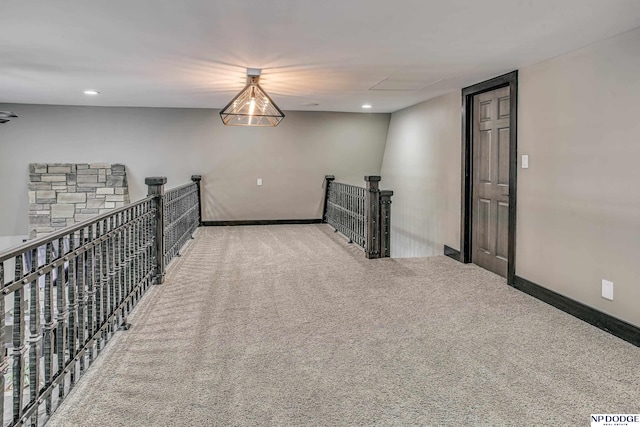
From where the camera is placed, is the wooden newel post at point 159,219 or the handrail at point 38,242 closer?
the handrail at point 38,242

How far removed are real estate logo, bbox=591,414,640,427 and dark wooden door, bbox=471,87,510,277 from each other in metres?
2.54

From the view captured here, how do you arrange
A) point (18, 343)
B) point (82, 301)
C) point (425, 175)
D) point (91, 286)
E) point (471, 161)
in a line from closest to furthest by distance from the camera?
point (18, 343)
point (82, 301)
point (91, 286)
point (471, 161)
point (425, 175)

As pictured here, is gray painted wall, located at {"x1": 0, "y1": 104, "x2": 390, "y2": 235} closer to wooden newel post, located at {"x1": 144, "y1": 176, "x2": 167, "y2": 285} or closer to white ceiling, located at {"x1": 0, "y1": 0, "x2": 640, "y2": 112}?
white ceiling, located at {"x1": 0, "y1": 0, "x2": 640, "y2": 112}

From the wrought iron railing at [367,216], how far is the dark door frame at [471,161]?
87 centimetres

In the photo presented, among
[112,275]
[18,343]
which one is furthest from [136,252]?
[18,343]

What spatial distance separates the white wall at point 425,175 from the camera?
18.7ft

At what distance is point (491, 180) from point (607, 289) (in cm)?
188

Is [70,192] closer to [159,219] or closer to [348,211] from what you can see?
[159,219]

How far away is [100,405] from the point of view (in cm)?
220

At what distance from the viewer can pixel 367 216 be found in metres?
5.46

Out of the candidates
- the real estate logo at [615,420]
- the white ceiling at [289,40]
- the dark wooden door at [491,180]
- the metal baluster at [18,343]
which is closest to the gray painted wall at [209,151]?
the white ceiling at [289,40]

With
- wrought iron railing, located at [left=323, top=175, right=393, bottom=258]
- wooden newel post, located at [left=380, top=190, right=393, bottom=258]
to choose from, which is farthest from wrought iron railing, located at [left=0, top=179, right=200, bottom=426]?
wooden newel post, located at [left=380, top=190, right=393, bottom=258]

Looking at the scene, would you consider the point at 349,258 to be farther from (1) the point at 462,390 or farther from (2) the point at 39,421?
(2) the point at 39,421

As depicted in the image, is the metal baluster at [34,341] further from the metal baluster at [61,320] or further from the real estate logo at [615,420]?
the real estate logo at [615,420]
